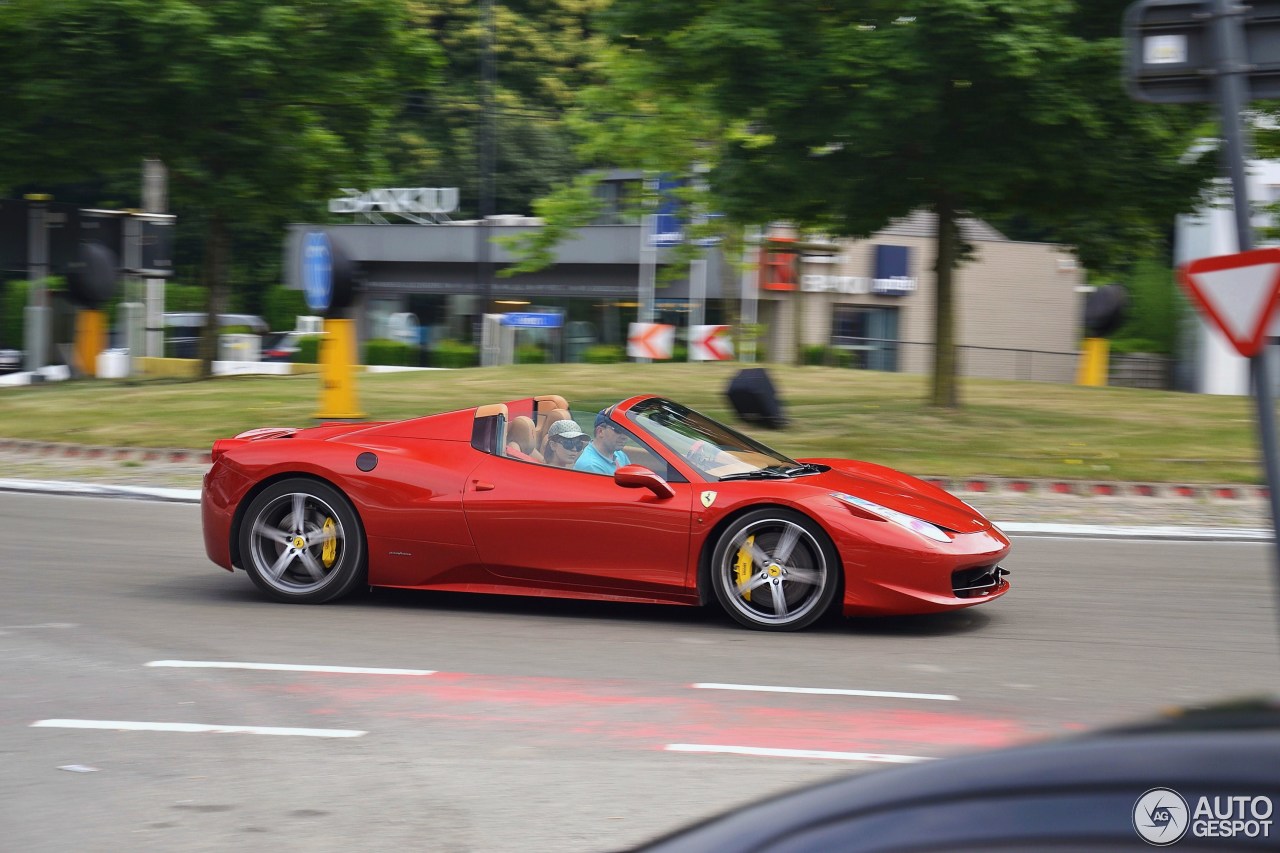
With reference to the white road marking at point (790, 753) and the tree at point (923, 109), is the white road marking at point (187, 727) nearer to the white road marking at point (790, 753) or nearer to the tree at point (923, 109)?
the white road marking at point (790, 753)

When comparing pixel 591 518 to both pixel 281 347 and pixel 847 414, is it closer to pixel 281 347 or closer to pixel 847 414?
pixel 847 414

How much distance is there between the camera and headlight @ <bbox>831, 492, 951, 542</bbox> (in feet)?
23.5

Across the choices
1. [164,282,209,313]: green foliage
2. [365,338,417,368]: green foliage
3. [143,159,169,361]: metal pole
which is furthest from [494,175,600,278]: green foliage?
[164,282,209,313]: green foliage

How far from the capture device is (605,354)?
42625 millimetres

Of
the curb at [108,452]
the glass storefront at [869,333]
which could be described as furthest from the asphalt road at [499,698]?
the glass storefront at [869,333]

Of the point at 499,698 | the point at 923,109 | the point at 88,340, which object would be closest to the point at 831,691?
the point at 499,698

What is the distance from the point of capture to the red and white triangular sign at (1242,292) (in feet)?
18.4

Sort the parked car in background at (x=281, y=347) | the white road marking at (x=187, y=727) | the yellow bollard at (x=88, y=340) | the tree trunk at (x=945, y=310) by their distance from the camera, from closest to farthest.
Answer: the white road marking at (x=187, y=727)
the tree trunk at (x=945, y=310)
the yellow bollard at (x=88, y=340)
the parked car in background at (x=281, y=347)

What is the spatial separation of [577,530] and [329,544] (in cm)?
150

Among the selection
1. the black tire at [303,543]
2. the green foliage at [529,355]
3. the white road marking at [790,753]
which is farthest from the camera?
the green foliage at [529,355]

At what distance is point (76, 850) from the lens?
418cm

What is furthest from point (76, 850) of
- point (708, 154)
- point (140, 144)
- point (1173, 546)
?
point (140, 144)

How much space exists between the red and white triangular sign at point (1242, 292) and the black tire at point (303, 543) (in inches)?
175

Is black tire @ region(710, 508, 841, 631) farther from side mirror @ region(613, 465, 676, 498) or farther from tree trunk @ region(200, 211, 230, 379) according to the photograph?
tree trunk @ region(200, 211, 230, 379)
